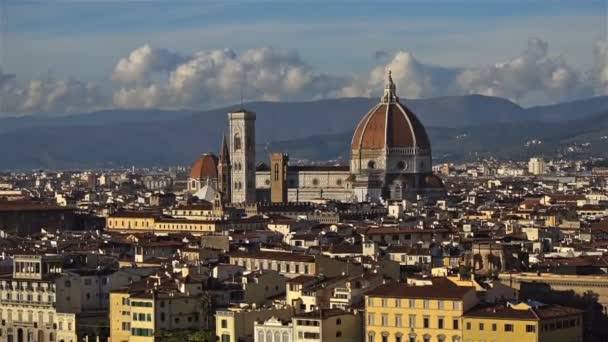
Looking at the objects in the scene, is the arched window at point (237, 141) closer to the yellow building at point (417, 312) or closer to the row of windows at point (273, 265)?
the row of windows at point (273, 265)

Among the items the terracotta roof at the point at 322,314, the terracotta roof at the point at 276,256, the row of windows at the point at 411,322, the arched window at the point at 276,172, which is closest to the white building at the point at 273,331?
Answer: the terracotta roof at the point at 322,314

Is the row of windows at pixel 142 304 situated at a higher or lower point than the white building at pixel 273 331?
higher

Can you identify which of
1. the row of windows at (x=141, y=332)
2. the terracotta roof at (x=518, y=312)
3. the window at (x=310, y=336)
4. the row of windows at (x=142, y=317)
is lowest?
the row of windows at (x=141, y=332)

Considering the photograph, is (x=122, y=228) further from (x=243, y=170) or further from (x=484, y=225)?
(x=243, y=170)

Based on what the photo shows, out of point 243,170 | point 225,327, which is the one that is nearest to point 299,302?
point 225,327

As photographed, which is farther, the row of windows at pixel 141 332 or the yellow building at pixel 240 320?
the row of windows at pixel 141 332

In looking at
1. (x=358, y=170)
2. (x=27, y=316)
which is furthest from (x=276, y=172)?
(x=27, y=316)

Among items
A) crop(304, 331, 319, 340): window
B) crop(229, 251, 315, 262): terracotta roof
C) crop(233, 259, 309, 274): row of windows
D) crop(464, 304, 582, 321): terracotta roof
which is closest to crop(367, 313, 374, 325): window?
crop(304, 331, 319, 340): window

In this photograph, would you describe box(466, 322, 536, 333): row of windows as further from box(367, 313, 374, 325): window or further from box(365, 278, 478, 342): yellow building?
box(367, 313, 374, 325): window
